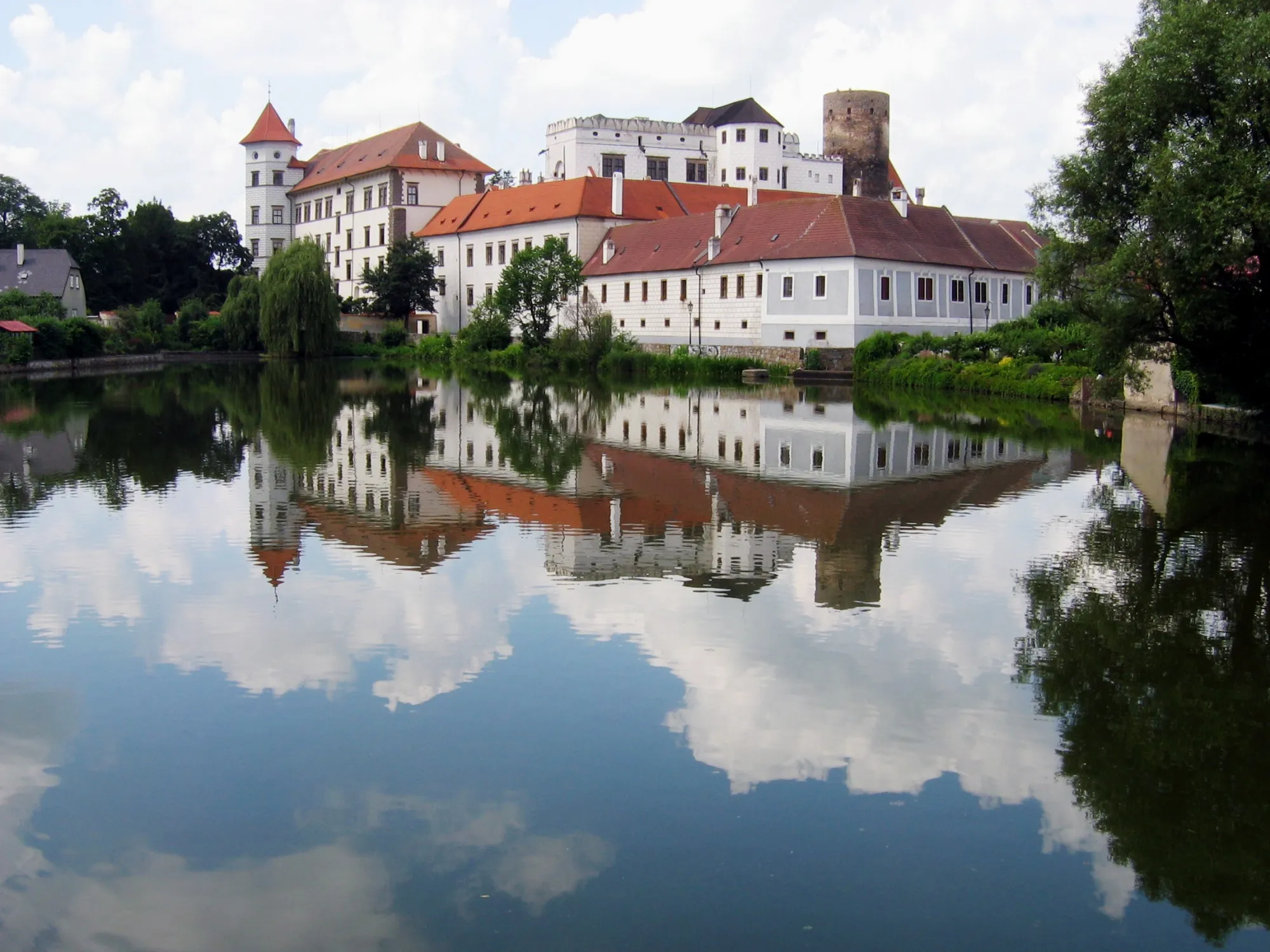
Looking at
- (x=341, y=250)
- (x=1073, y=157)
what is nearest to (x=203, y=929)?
(x=1073, y=157)

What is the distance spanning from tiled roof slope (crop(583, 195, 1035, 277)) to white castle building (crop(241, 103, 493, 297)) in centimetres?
2706

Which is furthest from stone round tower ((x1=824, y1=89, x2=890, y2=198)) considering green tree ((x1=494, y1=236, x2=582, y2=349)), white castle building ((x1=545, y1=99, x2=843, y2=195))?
green tree ((x1=494, y1=236, x2=582, y2=349))

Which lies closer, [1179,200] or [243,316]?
[1179,200]

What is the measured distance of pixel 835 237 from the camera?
47.5 metres

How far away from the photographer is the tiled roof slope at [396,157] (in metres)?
80.9

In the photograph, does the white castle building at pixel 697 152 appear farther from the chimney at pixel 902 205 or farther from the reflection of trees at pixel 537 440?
the reflection of trees at pixel 537 440

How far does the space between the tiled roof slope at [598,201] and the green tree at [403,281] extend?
119 inches

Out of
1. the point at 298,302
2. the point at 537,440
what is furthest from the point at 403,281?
the point at 537,440

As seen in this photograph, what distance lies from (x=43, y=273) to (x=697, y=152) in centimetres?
3924

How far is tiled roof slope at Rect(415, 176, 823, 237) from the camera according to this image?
6431cm

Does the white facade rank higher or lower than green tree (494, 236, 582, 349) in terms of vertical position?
higher

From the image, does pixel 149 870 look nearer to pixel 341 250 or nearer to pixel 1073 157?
pixel 1073 157

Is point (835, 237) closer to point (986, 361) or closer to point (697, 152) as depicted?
point (986, 361)

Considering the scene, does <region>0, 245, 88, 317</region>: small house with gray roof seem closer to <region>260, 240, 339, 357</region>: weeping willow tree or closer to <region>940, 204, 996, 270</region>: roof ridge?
<region>260, 240, 339, 357</region>: weeping willow tree
